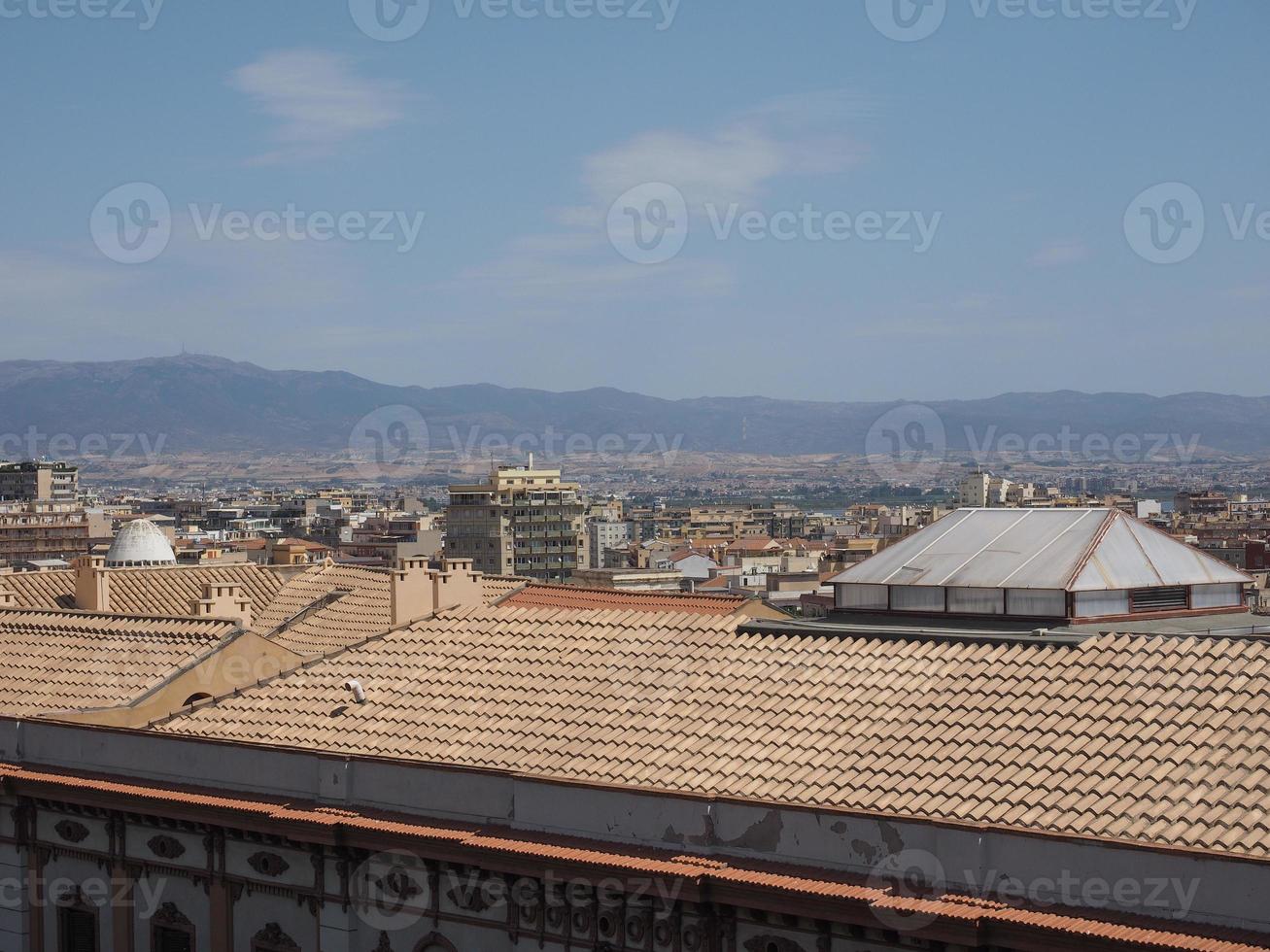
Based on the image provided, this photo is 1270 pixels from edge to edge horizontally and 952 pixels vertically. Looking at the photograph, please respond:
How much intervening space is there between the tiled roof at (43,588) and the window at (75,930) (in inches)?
498

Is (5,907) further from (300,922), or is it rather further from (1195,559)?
(1195,559)

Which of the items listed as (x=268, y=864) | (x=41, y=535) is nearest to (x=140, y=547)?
(x=268, y=864)

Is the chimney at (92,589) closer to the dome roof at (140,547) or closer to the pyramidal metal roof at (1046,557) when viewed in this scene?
the pyramidal metal roof at (1046,557)

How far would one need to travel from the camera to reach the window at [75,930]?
63.6 feet

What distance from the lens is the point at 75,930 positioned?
19547 mm

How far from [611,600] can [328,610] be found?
4.75m

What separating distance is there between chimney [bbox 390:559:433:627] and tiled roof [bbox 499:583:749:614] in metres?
2.57

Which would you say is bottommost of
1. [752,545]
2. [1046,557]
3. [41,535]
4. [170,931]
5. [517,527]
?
[752,545]

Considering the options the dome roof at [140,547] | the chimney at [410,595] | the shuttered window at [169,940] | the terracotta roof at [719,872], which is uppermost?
the chimney at [410,595]

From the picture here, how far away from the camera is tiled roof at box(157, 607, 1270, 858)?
13.6 meters

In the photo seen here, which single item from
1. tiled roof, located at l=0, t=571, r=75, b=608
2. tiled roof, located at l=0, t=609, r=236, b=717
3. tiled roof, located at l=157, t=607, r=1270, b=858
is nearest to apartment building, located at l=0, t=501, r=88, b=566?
tiled roof, located at l=0, t=571, r=75, b=608

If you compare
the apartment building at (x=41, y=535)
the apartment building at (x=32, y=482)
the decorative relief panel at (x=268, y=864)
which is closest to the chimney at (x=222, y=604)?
the decorative relief panel at (x=268, y=864)

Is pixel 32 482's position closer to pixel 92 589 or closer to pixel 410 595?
pixel 92 589

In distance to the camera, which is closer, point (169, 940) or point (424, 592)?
point (169, 940)
